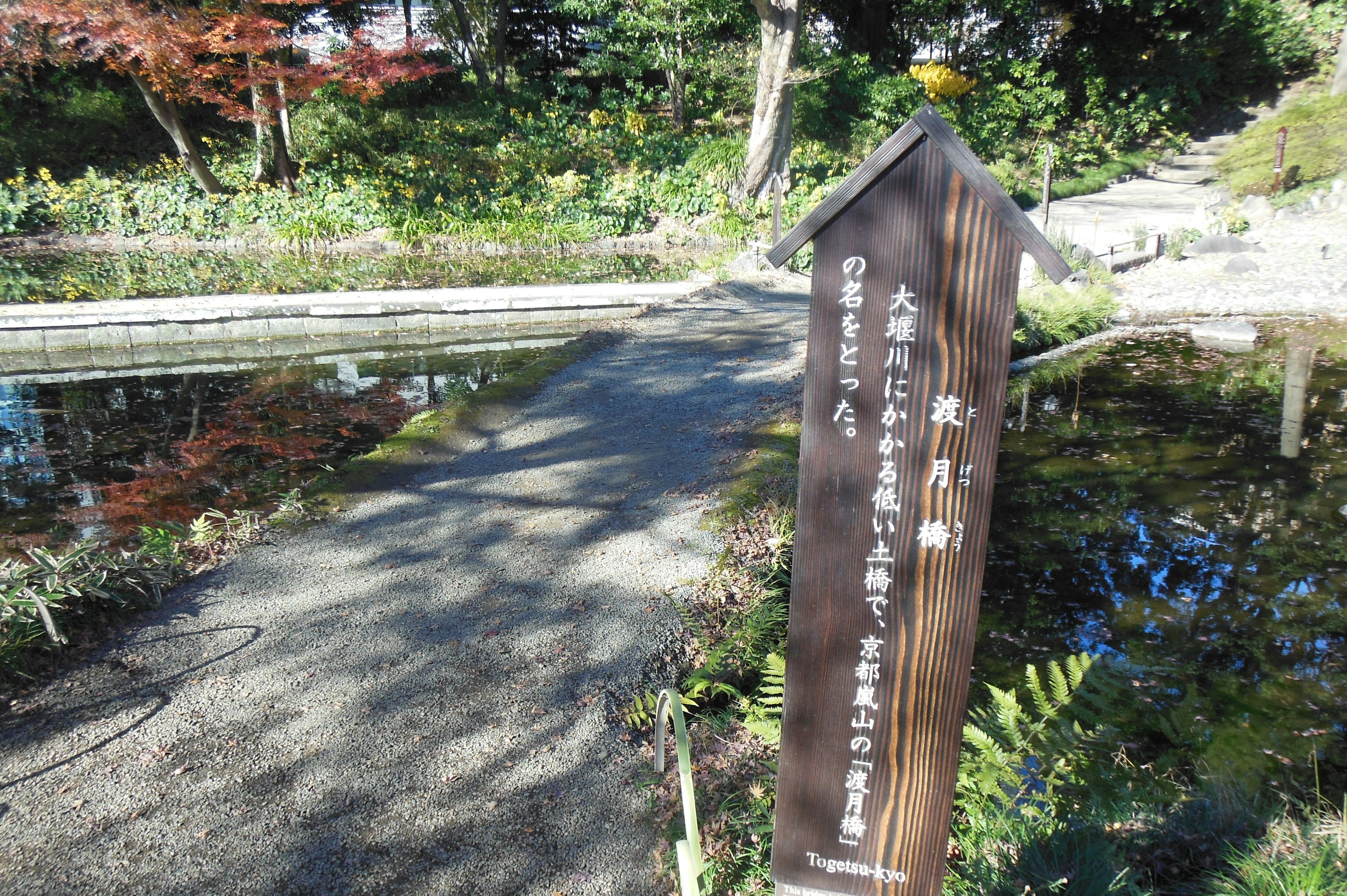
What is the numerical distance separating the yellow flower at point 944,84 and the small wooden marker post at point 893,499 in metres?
20.5

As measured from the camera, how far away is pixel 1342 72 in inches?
667

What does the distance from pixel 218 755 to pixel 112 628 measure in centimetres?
122

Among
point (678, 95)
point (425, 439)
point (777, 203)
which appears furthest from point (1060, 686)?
point (678, 95)

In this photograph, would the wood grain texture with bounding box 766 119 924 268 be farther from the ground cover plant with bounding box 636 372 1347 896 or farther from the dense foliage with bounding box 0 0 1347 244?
the dense foliage with bounding box 0 0 1347 244

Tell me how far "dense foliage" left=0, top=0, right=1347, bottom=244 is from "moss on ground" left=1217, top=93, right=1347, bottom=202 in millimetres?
2787

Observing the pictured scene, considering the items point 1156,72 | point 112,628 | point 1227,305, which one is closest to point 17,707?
point 112,628

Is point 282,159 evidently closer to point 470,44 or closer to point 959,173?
point 470,44

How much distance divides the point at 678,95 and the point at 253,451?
15084mm

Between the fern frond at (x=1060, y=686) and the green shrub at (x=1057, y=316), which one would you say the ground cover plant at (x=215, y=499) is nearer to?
the fern frond at (x=1060, y=686)

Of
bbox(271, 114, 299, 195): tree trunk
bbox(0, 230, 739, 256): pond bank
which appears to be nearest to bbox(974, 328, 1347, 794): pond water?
bbox(0, 230, 739, 256): pond bank

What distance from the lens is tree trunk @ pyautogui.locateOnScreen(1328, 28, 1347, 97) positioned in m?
16.8

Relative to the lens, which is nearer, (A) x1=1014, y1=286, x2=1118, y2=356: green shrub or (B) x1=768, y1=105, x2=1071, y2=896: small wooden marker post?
(B) x1=768, y1=105, x2=1071, y2=896: small wooden marker post

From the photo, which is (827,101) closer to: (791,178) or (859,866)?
(791,178)

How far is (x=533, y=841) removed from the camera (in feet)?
9.15
